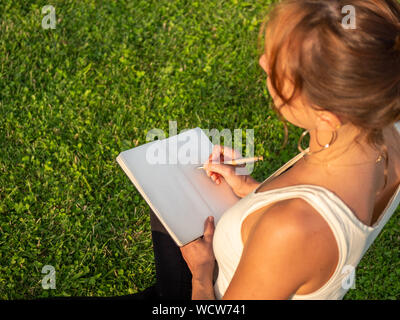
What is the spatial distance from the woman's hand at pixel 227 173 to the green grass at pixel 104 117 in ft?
3.61

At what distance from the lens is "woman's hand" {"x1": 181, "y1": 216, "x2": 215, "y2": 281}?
6.82 feet

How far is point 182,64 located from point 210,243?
235cm

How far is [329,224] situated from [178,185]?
0.95m

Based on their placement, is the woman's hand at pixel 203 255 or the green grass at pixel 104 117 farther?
the green grass at pixel 104 117

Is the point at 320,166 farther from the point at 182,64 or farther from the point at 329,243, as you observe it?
the point at 182,64

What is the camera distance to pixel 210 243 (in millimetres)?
2098

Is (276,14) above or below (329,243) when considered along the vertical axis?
above

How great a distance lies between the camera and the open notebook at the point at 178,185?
209cm
